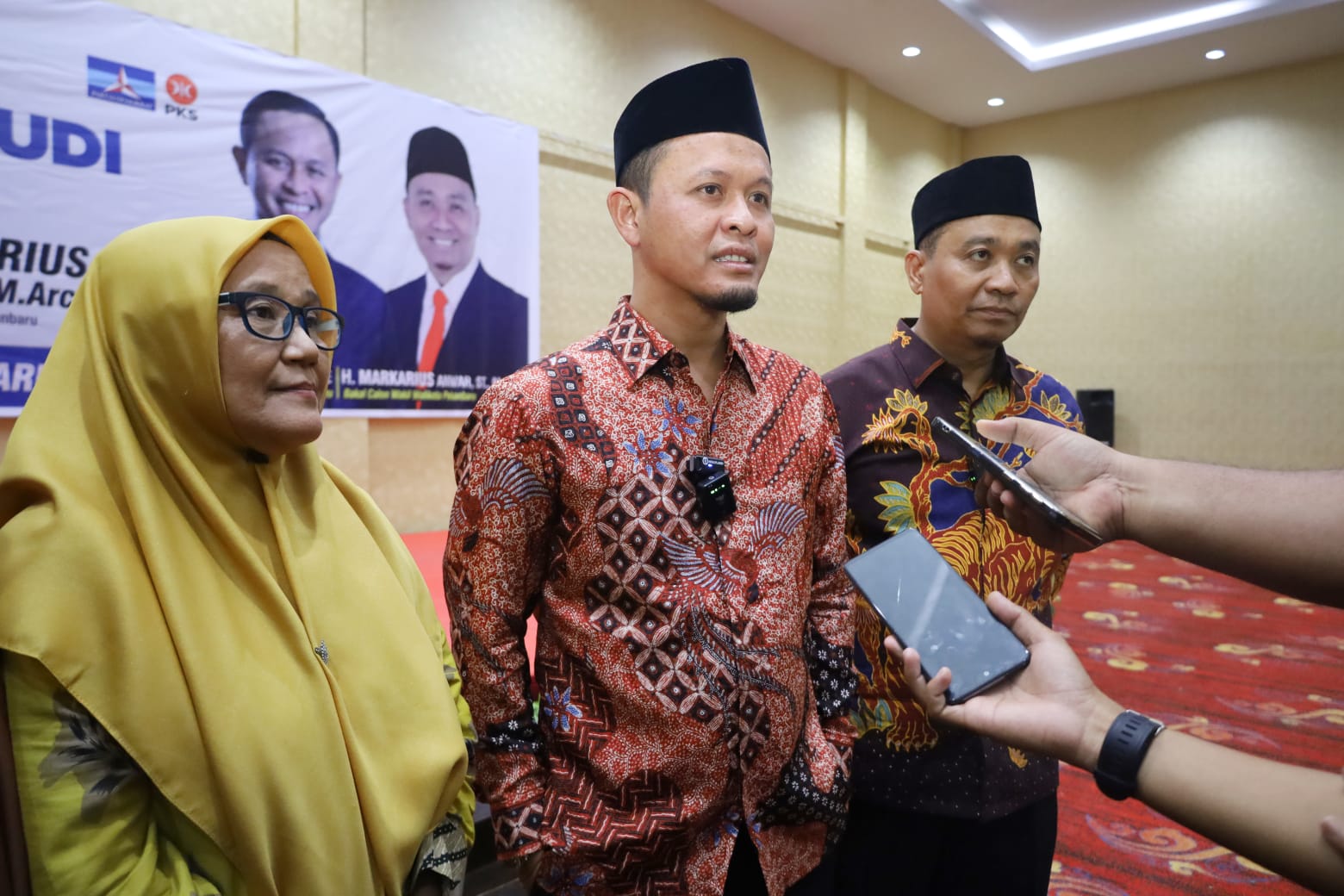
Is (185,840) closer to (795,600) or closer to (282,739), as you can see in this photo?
(282,739)

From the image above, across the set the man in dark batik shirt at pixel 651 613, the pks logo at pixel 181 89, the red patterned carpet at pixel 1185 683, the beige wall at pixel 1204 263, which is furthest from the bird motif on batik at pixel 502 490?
the beige wall at pixel 1204 263

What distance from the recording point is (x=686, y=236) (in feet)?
4.09

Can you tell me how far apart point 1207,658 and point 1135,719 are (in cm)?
359

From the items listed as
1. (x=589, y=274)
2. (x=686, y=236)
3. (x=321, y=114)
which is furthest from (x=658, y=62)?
(x=686, y=236)

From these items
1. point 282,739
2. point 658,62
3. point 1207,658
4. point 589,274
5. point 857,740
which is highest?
point 658,62

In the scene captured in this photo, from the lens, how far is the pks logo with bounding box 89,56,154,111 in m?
3.21

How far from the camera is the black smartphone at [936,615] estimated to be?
40.2 inches

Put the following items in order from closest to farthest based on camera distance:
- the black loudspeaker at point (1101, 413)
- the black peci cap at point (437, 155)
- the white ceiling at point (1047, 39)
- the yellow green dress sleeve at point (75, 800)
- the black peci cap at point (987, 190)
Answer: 1. the yellow green dress sleeve at point (75, 800)
2. the black peci cap at point (987, 190)
3. the black peci cap at point (437, 155)
4. the white ceiling at point (1047, 39)
5. the black loudspeaker at point (1101, 413)

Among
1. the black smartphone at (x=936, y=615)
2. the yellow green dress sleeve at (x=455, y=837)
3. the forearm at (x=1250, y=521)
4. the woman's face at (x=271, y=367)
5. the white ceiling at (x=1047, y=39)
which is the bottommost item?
the yellow green dress sleeve at (x=455, y=837)

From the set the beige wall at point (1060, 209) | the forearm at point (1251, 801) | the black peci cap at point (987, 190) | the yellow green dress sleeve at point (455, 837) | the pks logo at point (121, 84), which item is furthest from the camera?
the beige wall at point (1060, 209)

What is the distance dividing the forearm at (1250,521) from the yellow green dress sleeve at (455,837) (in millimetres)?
917

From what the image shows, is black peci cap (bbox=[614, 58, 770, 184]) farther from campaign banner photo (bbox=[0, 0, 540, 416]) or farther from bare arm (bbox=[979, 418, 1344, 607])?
campaign banner photo (bbox=[0, 0, 540, 416])

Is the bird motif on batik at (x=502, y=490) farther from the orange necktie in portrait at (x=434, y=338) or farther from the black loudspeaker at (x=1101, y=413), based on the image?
the black loudspeaker at (x=1101, y=413)

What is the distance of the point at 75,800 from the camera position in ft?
2.81
